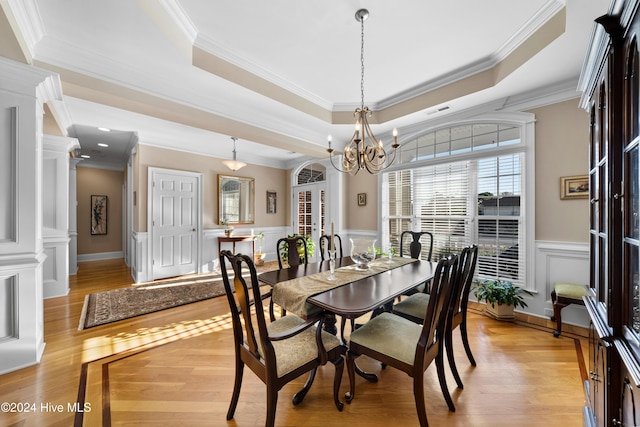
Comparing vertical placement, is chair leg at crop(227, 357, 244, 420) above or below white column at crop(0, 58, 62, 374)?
below

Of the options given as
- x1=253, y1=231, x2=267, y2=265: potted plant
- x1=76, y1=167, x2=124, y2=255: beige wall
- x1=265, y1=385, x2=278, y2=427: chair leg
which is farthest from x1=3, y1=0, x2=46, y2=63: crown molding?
x1=76, y1=167, x2=124, y2=255: beige wall

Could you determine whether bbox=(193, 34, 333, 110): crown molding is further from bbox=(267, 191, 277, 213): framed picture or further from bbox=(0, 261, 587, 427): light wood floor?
bbox=(267, 191, 277, 213): framed picture

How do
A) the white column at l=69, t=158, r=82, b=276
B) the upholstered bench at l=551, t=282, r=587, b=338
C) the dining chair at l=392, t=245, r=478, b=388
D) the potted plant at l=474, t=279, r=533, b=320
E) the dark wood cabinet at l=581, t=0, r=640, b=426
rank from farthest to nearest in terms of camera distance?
the white column at l=69, t=158, r=82, b=276 < the potted plant at l=474, t=279, r=533, b=320 < the upholstered bench at l=551, t=282, r=587, b=338 < the dining chair at l=392, t=245, r=478, b=388 < the dark wood cabinet at l=581, t=0, r=640, b=426

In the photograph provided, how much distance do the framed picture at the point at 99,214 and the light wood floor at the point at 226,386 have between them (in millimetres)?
4887

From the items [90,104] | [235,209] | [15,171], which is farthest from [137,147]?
[15,171]

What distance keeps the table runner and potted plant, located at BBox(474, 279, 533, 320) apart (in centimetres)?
142

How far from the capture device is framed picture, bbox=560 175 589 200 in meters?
2.66

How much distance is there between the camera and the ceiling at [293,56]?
1.97 m

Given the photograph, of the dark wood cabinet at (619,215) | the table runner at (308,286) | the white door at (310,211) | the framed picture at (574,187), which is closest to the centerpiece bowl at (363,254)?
the table runner at (308,286)

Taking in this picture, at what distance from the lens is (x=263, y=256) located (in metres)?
6.30

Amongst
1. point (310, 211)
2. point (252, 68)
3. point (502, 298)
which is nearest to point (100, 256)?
point (310, 211)

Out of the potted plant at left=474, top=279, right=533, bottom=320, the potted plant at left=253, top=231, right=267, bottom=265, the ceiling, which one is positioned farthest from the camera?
the potted plant at left=253, top=231, right=267, bottom=265

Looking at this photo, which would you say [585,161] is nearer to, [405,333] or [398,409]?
[405,333]

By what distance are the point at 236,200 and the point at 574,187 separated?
18.8ft
